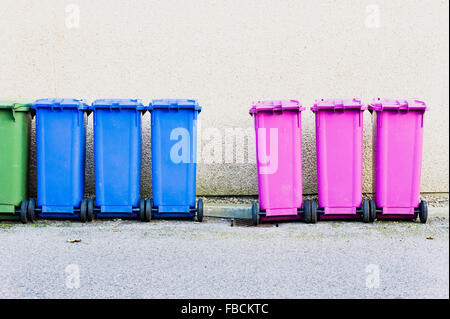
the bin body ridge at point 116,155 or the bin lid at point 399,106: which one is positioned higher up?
the bin lid at point 399,106

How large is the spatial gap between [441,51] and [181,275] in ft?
14.5

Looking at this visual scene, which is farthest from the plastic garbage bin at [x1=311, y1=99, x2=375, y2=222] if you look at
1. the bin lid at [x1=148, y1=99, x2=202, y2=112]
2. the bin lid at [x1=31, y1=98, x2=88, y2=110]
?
the bin lid at [x1=31, y1=98, x2=88, y2=110]

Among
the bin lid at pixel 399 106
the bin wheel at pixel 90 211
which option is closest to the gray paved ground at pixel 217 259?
the bin wheel at pixel 90 211

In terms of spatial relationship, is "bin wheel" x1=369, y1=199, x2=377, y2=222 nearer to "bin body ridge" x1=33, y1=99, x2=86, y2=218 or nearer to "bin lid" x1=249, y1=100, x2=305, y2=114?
"bin lid" x1=249, y1=100, x2=305, y2=114

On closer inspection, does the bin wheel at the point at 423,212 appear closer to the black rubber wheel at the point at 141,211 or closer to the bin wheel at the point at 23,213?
the black rubber wheel at the point at 141,211

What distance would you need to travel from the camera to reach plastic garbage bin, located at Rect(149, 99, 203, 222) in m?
5.99

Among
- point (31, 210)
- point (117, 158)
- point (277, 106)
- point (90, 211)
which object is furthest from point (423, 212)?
point (31, 210)

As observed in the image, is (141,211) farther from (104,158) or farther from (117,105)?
(117,105)

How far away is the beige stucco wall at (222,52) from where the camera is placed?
681cm

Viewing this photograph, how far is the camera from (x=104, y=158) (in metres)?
6.06

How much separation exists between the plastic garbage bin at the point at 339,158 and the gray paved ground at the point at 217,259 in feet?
0.63

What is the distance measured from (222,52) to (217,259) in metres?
3.04
